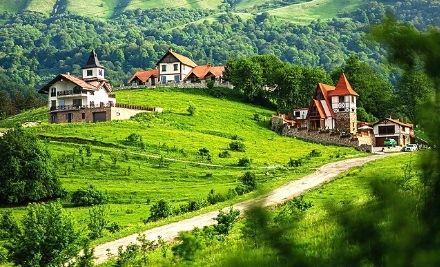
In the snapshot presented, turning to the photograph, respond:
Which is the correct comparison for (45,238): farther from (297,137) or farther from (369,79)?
(369,79)

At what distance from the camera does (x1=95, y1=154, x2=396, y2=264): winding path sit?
3186 centimetres

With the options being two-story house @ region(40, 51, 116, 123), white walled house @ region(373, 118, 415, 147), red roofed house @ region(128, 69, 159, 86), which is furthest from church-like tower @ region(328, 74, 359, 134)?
red roofed house @ region(128, 69, 159, 86)

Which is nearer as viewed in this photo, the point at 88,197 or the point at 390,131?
the point at 88,197

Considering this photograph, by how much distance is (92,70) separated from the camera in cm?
11788

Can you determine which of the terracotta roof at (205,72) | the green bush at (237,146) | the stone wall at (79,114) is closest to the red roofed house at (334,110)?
the green bush at (237,146)

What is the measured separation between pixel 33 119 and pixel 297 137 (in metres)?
33.9

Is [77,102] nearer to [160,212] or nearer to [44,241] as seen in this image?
[160,212]

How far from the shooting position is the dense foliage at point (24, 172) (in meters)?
55.5

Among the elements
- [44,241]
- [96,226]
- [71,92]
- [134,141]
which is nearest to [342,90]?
[71,92]

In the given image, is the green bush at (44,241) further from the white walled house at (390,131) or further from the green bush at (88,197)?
the white walled house at (390,131)

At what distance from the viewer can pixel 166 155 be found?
230ft

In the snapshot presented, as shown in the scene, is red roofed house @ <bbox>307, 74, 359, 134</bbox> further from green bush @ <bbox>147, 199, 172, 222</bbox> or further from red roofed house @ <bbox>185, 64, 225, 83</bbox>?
green bush @ <bbox>147, 199, 172, 222</bbox>

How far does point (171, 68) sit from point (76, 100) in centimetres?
4417

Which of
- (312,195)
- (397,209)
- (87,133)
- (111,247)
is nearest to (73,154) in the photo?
(87,133)
